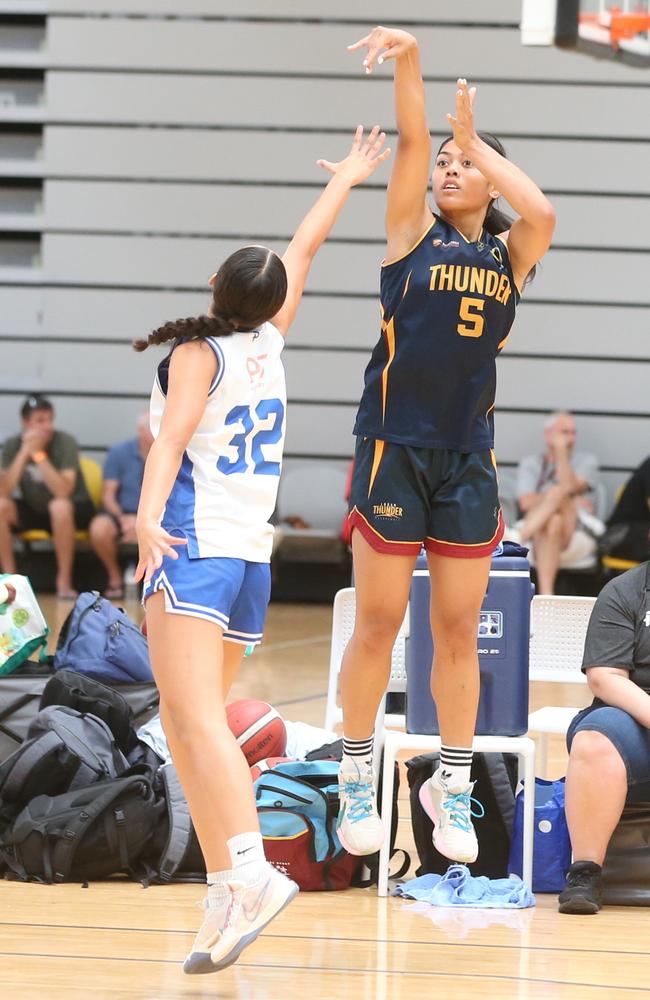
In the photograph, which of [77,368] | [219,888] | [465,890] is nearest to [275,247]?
[77,368]

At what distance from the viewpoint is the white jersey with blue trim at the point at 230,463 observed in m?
3.02

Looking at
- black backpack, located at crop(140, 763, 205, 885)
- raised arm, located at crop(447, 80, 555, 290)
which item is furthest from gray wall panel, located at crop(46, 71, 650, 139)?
black backpack, located at crop(140, 763, 205, 885)

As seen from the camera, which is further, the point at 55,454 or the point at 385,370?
the point at 55,454

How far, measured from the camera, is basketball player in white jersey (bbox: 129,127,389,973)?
9.51ft

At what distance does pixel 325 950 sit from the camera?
336cm

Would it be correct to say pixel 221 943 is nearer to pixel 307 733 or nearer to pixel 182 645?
pixel 182 645

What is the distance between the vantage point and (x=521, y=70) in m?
10.9

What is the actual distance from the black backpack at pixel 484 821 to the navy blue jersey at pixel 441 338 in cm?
104

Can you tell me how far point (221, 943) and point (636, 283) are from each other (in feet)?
29.1

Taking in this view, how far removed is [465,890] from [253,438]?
1.51 m

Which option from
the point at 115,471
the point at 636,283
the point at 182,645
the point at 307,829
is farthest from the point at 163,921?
the point at 636,283

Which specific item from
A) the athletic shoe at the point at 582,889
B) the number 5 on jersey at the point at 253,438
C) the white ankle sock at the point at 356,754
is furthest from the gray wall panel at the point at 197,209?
the number 5 on jersey at the point at 253,438

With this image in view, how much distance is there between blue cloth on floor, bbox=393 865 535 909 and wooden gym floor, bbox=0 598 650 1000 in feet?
0.16

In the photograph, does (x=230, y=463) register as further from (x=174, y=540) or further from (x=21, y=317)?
(x=21, y=317)
